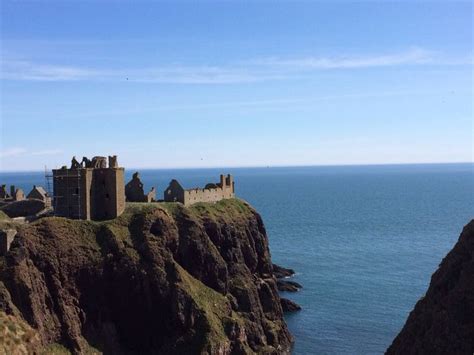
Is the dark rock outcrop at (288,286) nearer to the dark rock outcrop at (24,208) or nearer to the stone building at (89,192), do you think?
the stone building at (89,192)

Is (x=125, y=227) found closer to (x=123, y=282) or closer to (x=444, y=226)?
(x=123, y=282)

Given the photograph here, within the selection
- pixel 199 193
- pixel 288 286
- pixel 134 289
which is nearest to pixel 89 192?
pixel 134 289

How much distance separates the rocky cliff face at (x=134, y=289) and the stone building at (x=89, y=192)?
2601 millimetres

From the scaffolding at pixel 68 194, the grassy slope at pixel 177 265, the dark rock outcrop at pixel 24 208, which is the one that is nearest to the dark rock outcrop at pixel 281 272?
the grassy slope at pixel 177 265

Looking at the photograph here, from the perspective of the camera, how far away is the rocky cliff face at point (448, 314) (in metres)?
43.6

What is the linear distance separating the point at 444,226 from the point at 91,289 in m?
137

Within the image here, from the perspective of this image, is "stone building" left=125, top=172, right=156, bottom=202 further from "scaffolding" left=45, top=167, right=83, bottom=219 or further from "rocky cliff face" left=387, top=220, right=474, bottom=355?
"rocky cliff face" left=387, top=220, right=474, bottom=355

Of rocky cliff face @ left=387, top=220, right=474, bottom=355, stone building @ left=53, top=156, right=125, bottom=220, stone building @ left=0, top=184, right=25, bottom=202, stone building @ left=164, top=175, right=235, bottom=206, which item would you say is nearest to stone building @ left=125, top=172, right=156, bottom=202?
stone building @ left=164, top=175, right=235, bottom=206

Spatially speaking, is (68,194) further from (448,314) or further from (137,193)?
(448,314)

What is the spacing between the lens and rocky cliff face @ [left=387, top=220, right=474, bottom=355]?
143 feet

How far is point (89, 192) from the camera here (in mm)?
79812

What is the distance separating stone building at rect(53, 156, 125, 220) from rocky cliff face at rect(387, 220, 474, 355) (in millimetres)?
41793

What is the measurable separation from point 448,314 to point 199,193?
5688 centimetres

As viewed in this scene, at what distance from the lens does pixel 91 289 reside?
72500mm
